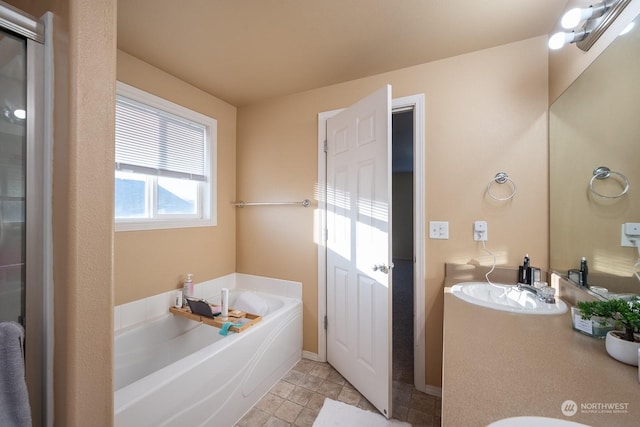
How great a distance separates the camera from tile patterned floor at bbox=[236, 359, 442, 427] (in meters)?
1.61

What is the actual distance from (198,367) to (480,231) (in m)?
1.85

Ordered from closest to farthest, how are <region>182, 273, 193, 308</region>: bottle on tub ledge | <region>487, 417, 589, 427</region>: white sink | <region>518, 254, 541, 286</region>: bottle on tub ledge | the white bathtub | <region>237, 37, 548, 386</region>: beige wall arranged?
<region>487, 417, 589, 427</region>: white sink
the white bathtub
<region>518, 254, 541, 286</region>: bottle on tub ledge
<region>237, 37, 548, 386</region>: beige wall
<region>182, 273, 193, 308</region>: bottle on tub ledge

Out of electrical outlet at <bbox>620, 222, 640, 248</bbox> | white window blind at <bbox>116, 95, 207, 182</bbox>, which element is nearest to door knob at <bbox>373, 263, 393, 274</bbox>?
electrical outlet at <bbox>620, 222, 640, 248</bbox>

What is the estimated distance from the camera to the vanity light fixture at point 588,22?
996 millimetres

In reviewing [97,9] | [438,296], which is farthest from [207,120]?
[438,296]

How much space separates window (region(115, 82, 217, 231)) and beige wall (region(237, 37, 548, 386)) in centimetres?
85

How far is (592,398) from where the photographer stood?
641mm

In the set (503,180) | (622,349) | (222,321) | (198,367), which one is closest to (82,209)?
(198,367)

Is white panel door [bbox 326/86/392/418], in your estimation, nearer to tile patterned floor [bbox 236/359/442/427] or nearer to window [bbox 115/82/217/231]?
tile patterned floor [bbox 236/359/442/427]

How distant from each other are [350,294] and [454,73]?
1.72 meters

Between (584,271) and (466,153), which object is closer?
(584,271)

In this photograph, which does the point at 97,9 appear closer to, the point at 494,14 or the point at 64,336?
the point at 64,336

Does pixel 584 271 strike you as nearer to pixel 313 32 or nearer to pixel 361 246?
pixel 361 246

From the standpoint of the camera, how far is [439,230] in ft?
6.00
